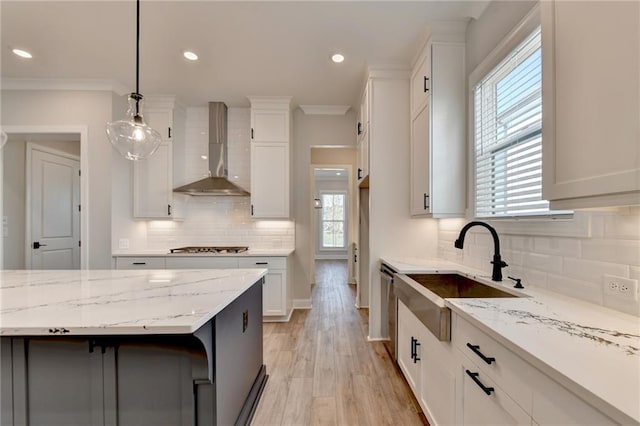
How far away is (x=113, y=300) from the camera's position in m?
1.22

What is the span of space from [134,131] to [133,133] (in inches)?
0.7

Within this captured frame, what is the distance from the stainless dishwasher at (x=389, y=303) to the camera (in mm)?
2354

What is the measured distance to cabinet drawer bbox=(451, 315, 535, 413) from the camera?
819mm

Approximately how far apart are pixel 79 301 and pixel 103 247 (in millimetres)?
2493

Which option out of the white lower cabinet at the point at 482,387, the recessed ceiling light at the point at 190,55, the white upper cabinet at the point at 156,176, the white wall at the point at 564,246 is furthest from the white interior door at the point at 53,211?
the white wall at the point at 564,246

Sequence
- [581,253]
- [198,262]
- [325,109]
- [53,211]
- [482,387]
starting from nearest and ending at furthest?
[482,387], [581,253], [198,262], [325,109], [53,211]

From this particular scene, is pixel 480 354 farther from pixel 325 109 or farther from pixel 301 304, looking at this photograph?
pixel 325 109

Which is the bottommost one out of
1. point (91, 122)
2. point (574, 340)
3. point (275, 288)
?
point (275, 288)

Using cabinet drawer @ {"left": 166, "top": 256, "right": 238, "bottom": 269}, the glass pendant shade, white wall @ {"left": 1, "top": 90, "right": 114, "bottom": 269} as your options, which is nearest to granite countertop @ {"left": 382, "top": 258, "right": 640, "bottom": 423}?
the glass pendant shade

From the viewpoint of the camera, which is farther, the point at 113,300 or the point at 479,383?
the point at 113,300

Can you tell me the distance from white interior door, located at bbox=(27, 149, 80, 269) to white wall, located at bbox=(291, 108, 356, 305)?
142 inches

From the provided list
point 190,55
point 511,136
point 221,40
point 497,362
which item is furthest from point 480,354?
point 190,55

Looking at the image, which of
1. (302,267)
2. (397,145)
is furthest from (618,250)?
(302,267)

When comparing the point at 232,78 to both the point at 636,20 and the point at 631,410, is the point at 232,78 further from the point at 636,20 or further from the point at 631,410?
the point at 631,410
